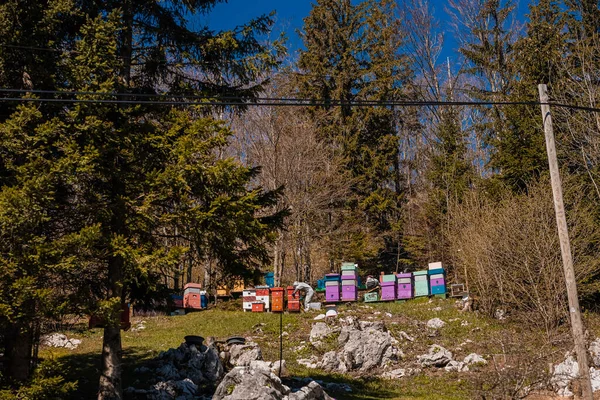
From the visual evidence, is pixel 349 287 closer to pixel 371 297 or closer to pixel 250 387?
pixel 371 297

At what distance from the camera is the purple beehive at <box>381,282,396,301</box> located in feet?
81.4

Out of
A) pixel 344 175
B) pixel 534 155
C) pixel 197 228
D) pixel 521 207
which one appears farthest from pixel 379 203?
pixel 197 228

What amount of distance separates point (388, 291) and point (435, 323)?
5.64 metres

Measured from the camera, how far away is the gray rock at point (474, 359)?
1484 cm

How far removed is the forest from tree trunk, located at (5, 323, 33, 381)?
4cm

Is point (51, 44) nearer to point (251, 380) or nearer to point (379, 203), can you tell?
point (251, 380)

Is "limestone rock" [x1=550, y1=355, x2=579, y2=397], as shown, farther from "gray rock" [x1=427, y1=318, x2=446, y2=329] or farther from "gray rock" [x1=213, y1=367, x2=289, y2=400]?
"gray rock" [x1=213, y1=367, x2=289, y2=400]

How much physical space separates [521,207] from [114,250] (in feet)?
45.0

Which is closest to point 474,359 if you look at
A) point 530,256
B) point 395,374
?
point 395,374

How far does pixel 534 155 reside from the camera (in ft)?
73.8

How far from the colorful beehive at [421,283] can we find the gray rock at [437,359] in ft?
30.4

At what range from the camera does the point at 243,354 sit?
556 inches

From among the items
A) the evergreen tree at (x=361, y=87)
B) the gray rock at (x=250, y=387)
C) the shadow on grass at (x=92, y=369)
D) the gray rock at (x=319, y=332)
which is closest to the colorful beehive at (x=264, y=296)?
the gray rock at (x=319, y=332)

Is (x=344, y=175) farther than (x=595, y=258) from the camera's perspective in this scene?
Yes
